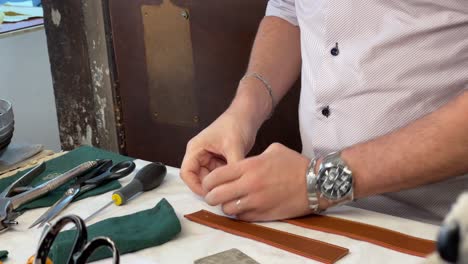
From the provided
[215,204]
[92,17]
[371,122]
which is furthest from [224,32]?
[215,204]

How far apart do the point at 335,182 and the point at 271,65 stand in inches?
15.8

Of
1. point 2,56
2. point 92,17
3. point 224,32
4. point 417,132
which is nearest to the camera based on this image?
point 417,132

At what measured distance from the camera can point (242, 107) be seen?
111 centimetres

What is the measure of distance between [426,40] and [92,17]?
1.32 metres

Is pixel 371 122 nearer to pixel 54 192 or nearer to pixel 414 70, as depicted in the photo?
pixel 414 70

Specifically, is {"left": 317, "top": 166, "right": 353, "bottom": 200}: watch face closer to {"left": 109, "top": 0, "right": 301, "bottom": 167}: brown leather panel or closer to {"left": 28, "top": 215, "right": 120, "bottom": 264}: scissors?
{"left": 28, "top": 215, "right": 120, "bottom": 264}: scissors

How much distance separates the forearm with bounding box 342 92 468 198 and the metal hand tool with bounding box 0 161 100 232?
0.44m

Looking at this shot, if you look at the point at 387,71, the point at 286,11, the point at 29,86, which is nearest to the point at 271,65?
the point at 286,11

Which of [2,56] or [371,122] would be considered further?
[2,56]

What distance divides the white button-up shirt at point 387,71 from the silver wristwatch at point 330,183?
0.17 m

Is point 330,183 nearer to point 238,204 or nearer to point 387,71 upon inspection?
point 238,204

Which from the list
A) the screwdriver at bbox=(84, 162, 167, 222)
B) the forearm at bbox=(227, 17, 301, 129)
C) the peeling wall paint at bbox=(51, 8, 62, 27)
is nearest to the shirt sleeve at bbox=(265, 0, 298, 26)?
the forearm at bbox=(227, 17, 301, 129)

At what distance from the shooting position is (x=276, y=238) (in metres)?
0.83

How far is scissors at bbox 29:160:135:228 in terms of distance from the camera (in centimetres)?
95
